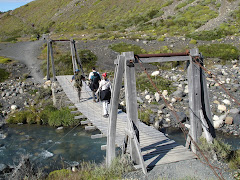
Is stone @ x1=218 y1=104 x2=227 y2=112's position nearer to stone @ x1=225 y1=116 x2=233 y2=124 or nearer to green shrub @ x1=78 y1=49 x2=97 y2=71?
stone @ x1=225 y1=116 x2=233 y2=124

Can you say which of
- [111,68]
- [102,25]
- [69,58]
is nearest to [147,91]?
[111,68]

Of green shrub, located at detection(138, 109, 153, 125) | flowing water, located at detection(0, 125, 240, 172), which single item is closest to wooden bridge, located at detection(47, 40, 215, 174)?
flowing water, located at detection(0, 125, 240, 172)

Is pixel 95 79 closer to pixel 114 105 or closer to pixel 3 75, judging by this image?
pixel 114 105

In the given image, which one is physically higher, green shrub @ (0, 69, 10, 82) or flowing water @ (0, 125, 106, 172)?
green shrub @ (0, 69, 10, 82)

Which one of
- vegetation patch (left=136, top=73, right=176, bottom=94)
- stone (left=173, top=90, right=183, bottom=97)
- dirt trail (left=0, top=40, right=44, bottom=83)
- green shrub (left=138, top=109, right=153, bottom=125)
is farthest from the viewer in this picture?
dirt trail (left=0, top=40, right=44, bottom=83)

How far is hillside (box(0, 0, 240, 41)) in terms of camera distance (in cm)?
3063

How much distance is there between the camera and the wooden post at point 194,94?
6859 millimetres

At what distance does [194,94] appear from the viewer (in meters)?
6.94

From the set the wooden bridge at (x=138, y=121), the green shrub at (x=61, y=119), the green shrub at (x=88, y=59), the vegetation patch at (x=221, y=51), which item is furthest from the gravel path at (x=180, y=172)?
the vegetation patch at (x=221, y=51)

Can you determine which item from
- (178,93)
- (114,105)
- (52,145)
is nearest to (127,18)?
(178,93)

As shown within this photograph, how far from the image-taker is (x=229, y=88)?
595 inches

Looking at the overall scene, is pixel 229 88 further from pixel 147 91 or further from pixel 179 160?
pixel 179 160

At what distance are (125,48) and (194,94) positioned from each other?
1825 centimetres

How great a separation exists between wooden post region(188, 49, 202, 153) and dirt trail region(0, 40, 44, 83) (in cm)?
1474
